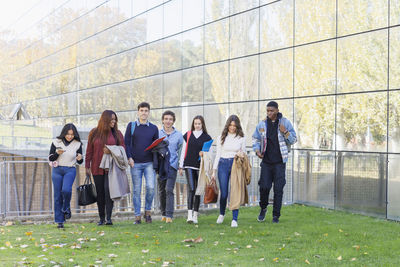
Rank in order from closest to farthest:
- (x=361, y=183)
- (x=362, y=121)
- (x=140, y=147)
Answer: (x=140, y=147)
(x=361, y=183)
(x=362, y=121)

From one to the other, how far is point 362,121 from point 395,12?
2493 mm

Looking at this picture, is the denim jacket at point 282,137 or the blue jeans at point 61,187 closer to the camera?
the blue jeans at point 61,187

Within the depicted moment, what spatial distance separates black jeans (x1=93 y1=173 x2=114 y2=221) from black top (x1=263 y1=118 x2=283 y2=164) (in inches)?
112

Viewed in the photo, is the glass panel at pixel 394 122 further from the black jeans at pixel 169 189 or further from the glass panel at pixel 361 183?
the black jeans at pixel 169 189

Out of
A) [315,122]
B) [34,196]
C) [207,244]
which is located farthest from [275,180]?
[34,196]

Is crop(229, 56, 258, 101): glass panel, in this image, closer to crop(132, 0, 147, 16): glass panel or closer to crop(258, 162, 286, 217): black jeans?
crop(258, 162, 286, 217): black jeans

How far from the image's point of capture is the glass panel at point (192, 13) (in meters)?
19.9

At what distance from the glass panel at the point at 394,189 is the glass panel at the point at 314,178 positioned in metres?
1.70

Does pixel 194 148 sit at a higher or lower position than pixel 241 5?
lower

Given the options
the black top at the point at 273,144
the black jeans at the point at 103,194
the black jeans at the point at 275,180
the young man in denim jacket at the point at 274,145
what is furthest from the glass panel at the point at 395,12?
the black jeans at the point at 103,194

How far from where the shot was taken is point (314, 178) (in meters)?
13.5

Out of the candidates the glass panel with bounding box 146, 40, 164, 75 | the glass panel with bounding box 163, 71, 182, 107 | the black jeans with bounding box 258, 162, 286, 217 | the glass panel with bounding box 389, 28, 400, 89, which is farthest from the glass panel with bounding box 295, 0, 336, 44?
the glass panel with bounding box 146, 40, 164, 75

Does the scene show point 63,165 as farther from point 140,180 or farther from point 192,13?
point 192,13

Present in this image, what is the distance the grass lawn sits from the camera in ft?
21.6
